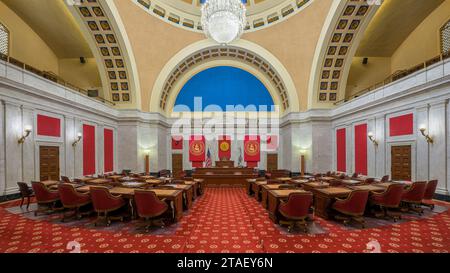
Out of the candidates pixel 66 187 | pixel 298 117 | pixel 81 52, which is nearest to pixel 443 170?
pixel 298 117

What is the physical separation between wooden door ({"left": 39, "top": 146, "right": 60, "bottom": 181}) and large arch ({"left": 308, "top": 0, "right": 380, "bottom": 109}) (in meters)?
13.9

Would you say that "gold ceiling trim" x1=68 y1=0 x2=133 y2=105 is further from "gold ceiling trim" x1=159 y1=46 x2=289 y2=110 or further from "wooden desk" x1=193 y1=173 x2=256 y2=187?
"wooden desk" x1=193 y1=173 x2=256 y2=187

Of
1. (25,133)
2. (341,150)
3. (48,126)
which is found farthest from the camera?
(341,150)

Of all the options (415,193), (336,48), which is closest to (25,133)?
(415,193)

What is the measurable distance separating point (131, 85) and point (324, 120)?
1277cm

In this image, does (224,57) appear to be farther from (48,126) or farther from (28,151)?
(28,151)

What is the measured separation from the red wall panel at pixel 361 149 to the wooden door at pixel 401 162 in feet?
5.38

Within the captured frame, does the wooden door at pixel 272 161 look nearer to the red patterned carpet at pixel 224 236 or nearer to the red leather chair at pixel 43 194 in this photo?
the red patterned carpet at pixel 224 236

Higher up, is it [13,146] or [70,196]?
[13,146]

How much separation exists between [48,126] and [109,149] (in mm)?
4327

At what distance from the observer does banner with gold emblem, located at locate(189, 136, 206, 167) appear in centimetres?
1719

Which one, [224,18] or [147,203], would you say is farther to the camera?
[224,18]

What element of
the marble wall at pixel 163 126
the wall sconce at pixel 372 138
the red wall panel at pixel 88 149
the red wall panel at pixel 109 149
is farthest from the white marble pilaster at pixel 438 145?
the red wall panel at pixel 109 149

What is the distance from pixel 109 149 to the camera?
12555 mm
